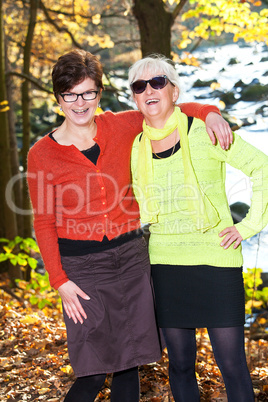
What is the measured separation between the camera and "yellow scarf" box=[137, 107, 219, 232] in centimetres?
252

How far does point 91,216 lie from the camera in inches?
107

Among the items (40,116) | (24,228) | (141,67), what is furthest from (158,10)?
(40,116)

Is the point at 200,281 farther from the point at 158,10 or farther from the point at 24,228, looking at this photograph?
the point at 24,228

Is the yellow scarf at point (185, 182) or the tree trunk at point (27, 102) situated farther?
the tree trunk at point (27, 102)

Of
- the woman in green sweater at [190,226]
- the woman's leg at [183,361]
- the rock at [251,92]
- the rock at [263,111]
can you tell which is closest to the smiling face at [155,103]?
the woman in green sweater at [190,226]

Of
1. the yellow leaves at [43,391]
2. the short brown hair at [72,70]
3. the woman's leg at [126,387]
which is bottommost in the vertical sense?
the yellow leaves at [43,391]

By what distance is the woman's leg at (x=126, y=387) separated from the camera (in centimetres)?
280

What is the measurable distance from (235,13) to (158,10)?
9.34 ft

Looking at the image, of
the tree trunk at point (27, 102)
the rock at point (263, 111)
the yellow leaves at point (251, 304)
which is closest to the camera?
the yellow leaves at point (251, 304)

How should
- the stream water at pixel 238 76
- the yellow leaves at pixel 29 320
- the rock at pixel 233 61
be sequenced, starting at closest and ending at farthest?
the yellow leaves at pixel 29 320, the stream water at pixel 238 76, the rock at pixel 233 61

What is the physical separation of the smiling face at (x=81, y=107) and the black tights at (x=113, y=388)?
4.77 ft

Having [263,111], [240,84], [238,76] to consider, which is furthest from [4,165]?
[238,76]

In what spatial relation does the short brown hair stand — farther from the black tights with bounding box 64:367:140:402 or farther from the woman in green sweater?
the black tights with bounding box 64:367:140:402

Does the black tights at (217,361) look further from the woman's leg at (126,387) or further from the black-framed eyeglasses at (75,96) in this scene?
the black-framed eyeglasses at (75,96)
